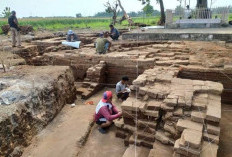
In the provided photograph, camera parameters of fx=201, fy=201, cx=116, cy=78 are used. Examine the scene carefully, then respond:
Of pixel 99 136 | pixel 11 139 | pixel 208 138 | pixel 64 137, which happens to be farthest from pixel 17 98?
pixel 208 138

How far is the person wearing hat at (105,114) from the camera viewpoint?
417 centimetres

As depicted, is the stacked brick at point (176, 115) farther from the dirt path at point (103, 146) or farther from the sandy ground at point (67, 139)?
the sandy ground at point (67, 139)

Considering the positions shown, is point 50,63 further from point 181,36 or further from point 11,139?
point 181,36

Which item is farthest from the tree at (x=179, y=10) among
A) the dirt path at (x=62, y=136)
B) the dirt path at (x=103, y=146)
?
the dirt path at (x=103, y=146)

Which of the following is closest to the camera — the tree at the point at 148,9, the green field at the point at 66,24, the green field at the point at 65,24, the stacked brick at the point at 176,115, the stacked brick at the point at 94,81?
the stacked brick at the point at 176,115

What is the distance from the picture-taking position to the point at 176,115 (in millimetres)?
3414

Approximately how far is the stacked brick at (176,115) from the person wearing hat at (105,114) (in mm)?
308

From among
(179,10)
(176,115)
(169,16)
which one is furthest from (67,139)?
(179,10)

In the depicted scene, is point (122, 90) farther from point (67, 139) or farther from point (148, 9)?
point (148, 9)

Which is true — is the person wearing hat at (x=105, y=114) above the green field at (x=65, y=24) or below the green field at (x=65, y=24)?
below

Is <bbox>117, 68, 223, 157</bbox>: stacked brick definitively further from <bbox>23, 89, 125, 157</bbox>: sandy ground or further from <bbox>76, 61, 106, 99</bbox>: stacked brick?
<bbox>76, 61, 106, 99</bbox>: stacked brick

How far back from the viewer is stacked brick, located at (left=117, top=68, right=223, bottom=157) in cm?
293

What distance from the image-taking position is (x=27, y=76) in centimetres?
532

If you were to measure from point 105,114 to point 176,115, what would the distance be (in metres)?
1.45
